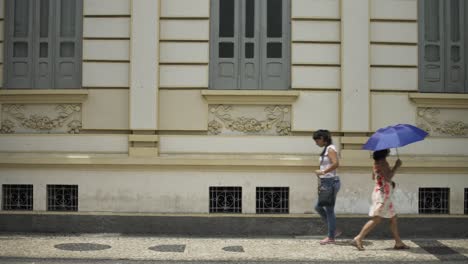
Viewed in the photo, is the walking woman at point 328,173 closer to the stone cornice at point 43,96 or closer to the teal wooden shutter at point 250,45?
the teal wooden shutter at point 250,45

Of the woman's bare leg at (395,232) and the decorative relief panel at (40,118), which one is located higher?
the decorative relief panel at (40,118)

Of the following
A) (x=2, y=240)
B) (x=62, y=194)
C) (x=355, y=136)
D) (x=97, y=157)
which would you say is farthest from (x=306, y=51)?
(x=2, y=240)


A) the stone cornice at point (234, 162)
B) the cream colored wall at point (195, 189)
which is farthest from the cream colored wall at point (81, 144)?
the cream colored wall at point (195, 189)

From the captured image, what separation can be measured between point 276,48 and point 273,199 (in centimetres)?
264

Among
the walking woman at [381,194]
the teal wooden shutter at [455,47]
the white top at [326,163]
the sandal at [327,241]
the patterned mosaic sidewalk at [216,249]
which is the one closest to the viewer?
the patterned mosaic sidewalk at [216,249]

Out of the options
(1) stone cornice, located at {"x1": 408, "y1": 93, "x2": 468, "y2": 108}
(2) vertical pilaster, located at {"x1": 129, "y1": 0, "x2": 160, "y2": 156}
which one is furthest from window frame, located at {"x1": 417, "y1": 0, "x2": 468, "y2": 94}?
(2) vertical pilaster, located at {"x1": 129, "y1": 0, "x2": 160, "y2": 156}

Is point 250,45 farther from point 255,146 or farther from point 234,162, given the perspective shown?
point 234,162

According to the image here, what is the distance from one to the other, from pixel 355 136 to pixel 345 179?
2.49 ft

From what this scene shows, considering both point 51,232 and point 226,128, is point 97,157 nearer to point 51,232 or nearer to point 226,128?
point 51,232

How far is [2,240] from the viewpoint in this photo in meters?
11.0

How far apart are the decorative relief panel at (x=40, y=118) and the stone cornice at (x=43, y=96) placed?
10 centimetres

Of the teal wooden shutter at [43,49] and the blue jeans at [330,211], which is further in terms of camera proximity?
the teal wooden shutter at [43,49]

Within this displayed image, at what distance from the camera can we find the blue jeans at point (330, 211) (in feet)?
35.3

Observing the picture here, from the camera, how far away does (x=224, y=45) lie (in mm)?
12180
